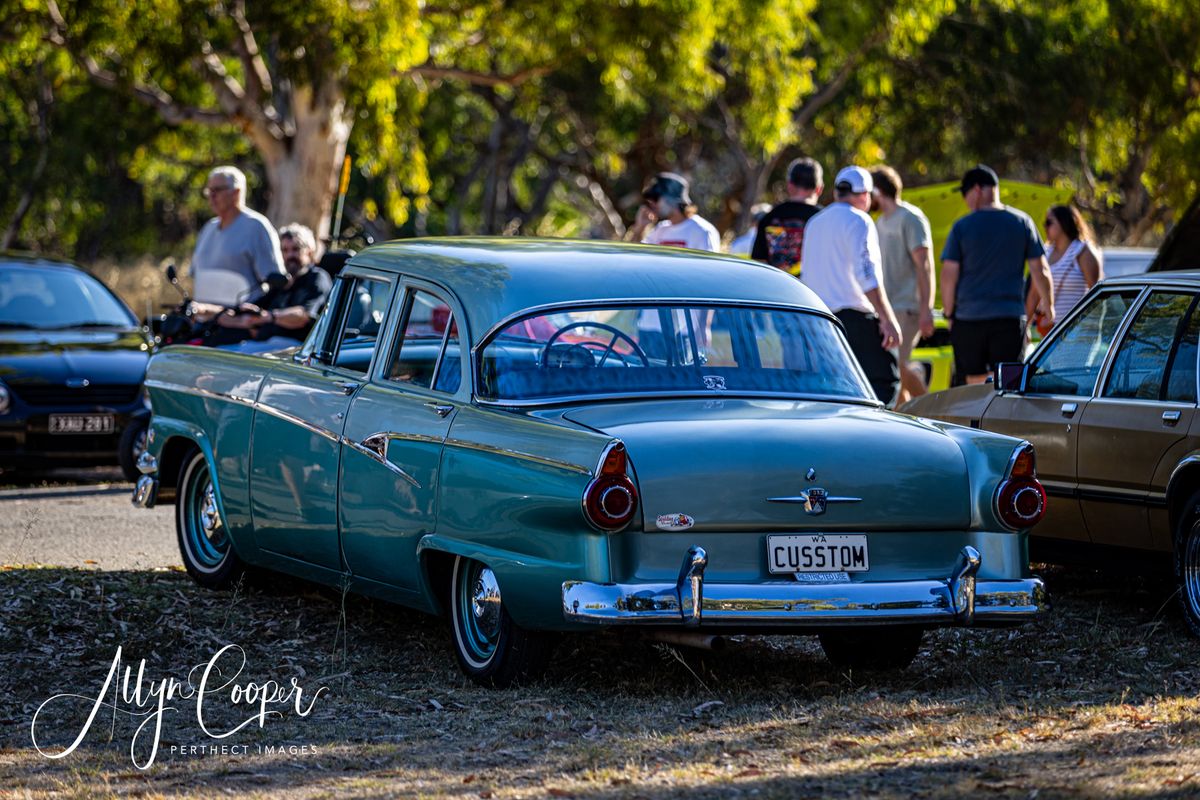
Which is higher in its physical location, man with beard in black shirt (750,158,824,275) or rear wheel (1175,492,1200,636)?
man with beard in black shirt (750,158,824,275)

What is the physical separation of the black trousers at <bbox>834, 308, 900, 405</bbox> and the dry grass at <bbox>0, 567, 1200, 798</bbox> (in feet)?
8.86

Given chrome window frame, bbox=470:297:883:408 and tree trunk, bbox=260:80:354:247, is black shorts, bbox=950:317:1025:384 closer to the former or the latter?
chrome window frame, bbox=470:297:883:408

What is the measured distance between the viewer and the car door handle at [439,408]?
7062 mm

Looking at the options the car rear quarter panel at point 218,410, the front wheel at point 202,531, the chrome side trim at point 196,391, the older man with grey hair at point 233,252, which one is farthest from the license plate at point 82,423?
the front wheel at point 202,531

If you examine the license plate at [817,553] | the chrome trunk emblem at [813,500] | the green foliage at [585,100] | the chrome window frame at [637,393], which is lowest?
the license plate at [817,553]

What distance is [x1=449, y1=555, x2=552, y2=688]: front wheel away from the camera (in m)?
Answer: 6.73

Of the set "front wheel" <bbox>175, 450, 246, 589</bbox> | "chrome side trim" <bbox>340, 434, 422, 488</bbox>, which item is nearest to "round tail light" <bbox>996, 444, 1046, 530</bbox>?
"chrome side trim" <bbox>340, 434, 422, 488</bbox>

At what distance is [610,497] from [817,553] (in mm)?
730

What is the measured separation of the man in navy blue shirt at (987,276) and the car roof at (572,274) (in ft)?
13.4

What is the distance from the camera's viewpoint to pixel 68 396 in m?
13.9

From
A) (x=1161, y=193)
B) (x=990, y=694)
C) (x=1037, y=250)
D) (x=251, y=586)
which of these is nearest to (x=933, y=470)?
(x=990, y=694)

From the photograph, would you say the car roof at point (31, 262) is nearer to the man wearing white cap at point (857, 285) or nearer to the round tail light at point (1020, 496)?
the man wearing white cap at point (857, 285)

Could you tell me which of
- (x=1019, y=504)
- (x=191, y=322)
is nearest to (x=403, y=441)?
(x=1019, y=504)

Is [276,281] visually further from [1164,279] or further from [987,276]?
[1164,279]
